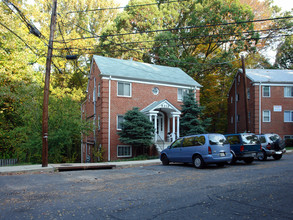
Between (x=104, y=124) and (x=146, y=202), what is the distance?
1660 centimetres

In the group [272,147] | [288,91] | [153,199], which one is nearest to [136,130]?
[272,147]

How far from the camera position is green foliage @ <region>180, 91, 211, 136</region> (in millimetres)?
25469

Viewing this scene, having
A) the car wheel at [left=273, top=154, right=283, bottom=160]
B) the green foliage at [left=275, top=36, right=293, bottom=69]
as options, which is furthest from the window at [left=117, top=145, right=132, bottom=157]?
the green foliage at [left=275, top=36, right=293, bottom=69]

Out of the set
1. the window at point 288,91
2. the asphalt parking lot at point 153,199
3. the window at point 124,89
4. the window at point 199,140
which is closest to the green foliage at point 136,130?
the window at point 124,89

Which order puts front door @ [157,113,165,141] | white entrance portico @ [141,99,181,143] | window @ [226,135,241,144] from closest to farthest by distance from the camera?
window @ [226,135,241,144]
white entrance portico @ [141,99,181,143]
front door @ [157,113,165,141]

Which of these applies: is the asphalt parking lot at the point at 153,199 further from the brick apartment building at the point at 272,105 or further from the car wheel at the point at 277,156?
the brick apartment building at the point at 272,105

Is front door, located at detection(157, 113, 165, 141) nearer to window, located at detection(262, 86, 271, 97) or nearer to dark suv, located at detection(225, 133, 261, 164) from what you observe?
dark suv, located at detection(225, 133, 261, 164)

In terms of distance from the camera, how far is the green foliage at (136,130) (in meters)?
21.3

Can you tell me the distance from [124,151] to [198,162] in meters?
10.9

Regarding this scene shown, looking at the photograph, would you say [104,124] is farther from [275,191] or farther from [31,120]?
[275,191]

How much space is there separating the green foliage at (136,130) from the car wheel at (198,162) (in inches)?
314

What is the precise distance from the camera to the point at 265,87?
33.0m

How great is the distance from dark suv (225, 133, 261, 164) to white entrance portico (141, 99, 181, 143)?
8.24 meters

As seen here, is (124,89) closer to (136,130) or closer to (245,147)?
(136,130)
